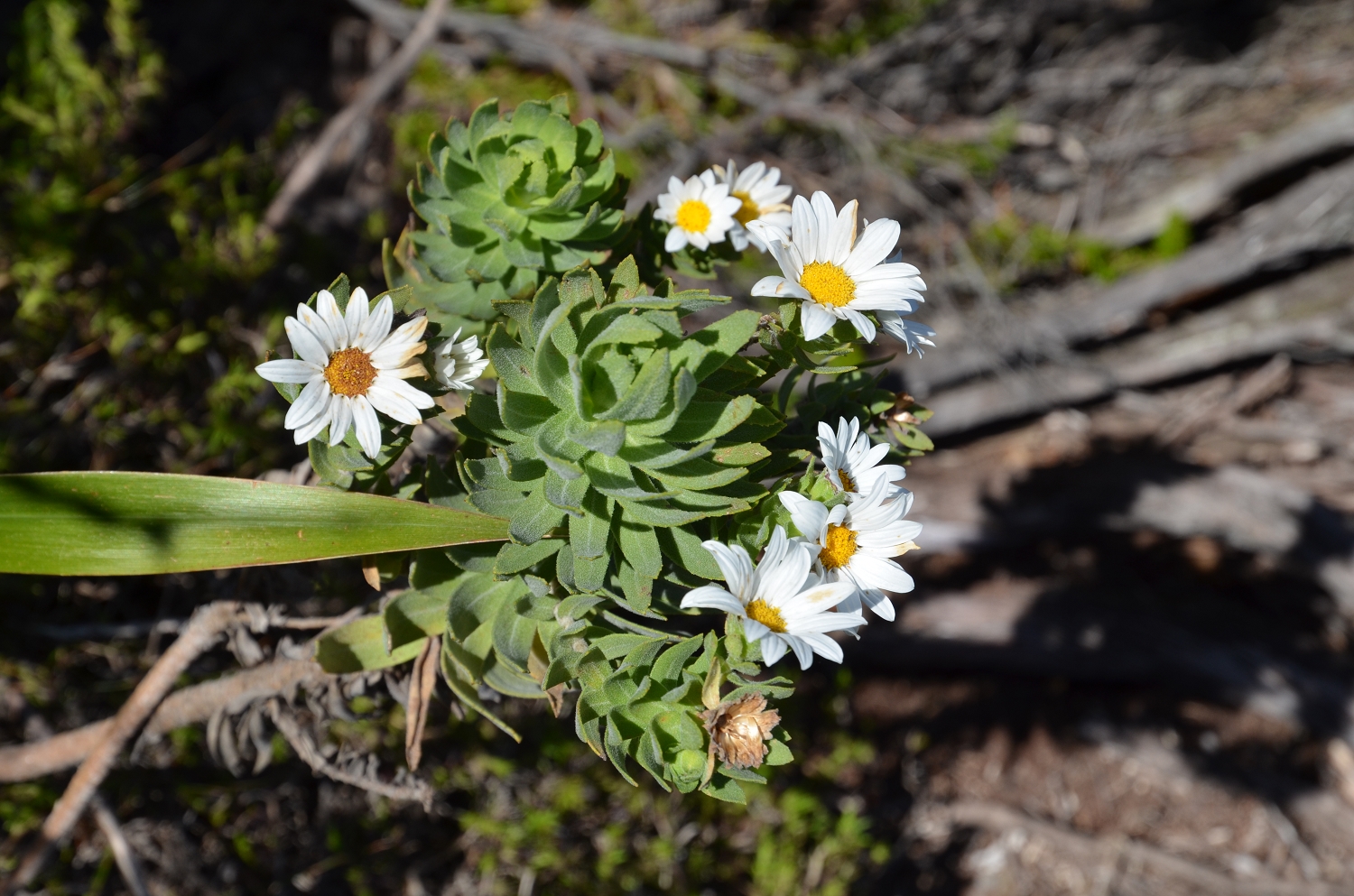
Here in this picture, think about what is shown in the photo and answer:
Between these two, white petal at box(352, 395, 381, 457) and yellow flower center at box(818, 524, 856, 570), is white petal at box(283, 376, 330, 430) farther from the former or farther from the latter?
yellow flower center at box(818, 524, 856, 570)

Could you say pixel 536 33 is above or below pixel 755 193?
above

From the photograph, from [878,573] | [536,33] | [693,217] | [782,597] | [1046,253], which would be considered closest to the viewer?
[782,597]

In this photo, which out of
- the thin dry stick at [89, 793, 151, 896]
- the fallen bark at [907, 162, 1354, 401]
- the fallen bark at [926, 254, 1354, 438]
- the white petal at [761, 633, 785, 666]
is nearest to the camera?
the white petal at [761, 633, 785, 666]

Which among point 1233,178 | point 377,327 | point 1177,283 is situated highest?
point 1233,178

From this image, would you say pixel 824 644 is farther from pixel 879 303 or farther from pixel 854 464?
pixel 879 303

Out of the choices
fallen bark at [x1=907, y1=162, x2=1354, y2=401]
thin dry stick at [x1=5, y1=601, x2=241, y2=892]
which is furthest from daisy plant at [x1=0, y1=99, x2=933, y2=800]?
fallen bark at [x1=907, y1=162, x2=1354, y2=401]

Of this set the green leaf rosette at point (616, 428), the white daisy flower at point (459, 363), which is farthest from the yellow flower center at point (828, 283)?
the white daisy flower at point (459, 363)

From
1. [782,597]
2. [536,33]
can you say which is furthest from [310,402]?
[536,33]
